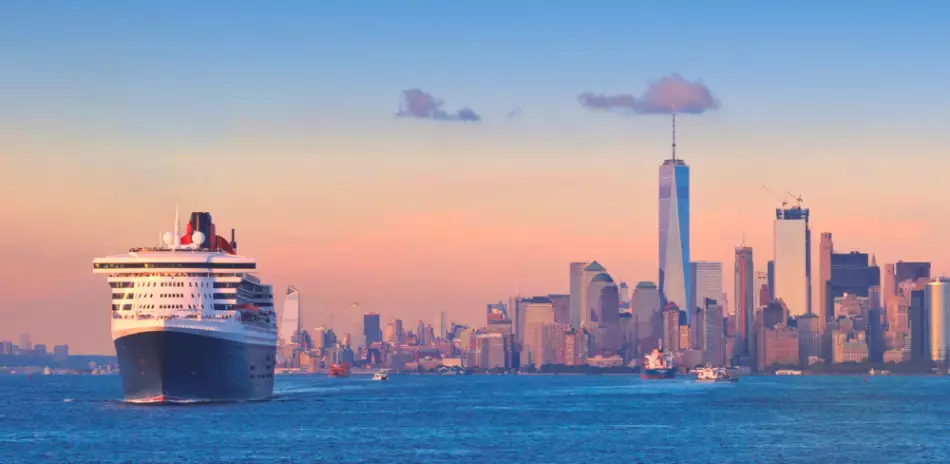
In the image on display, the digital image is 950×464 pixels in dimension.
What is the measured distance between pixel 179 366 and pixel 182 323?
3526mm

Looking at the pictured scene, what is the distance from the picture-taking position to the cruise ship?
138 meters

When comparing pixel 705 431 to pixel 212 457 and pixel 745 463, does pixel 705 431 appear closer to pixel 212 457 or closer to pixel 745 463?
pixel 745 463

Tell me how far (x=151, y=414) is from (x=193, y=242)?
2295cm

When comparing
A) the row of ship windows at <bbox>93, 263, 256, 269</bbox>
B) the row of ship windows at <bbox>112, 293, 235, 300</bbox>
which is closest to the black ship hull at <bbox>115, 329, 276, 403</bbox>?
the row of ship windows at <bbox>112, 293, 235, 300</bbox>

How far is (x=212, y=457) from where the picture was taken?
101m

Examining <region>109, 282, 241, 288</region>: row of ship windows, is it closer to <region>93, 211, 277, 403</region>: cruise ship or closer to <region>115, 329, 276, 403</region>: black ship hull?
<region>93, 211, 277, 403</region>: cruise ship

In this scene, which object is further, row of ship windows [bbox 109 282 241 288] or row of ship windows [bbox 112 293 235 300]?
row of ship windows [bbox 109 282 241 288]

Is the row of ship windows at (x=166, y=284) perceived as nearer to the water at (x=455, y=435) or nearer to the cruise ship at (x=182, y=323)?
the cruise ship at (x=182, y=323)

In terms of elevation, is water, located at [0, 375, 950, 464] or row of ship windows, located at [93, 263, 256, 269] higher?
row of ship windows, located at [93, 263, 256, 269]

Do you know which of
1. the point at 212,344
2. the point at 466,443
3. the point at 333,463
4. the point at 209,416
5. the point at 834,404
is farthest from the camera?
the point at 834,404

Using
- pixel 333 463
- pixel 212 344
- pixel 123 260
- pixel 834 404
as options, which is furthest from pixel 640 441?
pixel 834 404

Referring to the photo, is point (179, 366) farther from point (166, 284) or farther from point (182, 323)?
point (166, 284)

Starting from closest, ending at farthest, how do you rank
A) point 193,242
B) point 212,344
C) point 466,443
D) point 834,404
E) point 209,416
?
point 466,443
point 209,416
point 212,344
point 193,242
point 834,404

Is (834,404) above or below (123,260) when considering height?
below
